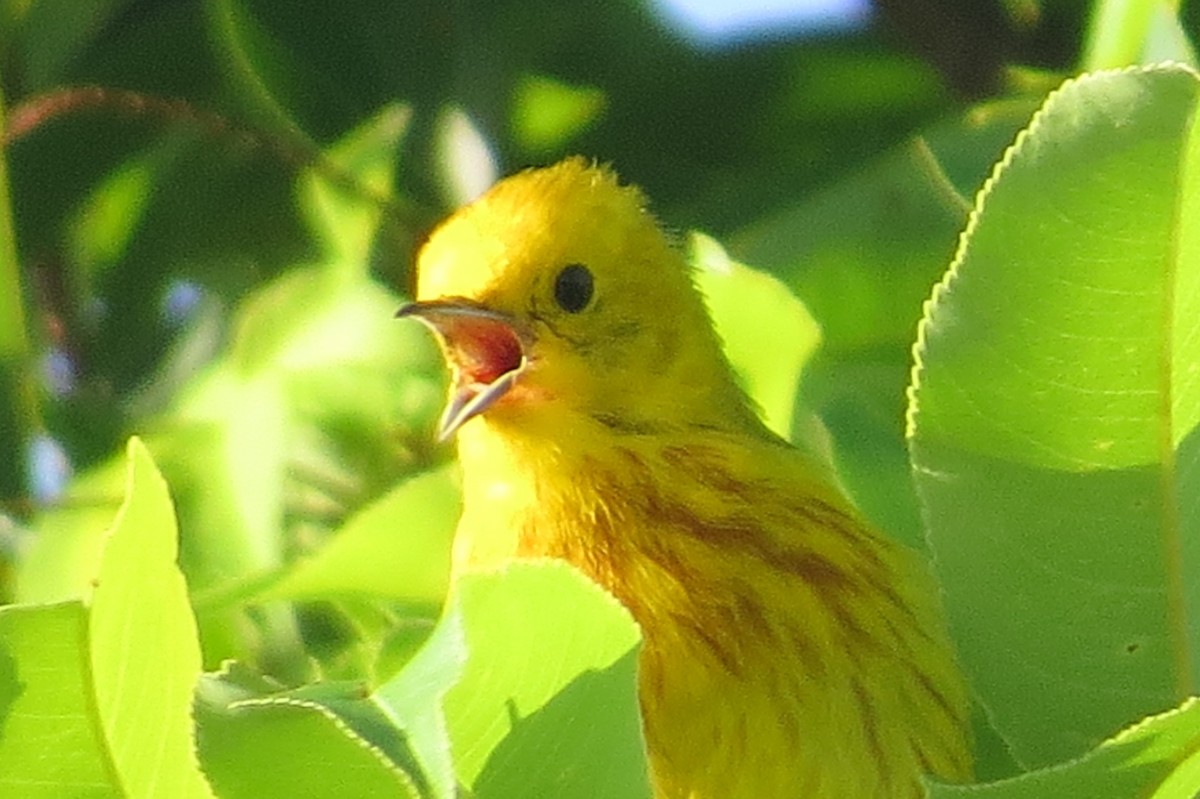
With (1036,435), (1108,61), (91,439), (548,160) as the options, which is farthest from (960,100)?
(1036,435)

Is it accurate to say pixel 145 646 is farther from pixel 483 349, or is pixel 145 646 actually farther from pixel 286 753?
pixel 483 349

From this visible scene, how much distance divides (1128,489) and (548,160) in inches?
58.7

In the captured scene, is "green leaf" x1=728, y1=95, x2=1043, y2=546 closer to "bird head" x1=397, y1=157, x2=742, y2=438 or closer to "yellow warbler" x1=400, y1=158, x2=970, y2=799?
"yellow warbler" x1=400, y1=158, x2=970, y2=799

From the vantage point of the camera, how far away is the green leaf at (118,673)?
0.96 meters

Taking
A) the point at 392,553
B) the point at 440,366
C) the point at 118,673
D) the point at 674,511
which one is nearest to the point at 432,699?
the point at 118,673

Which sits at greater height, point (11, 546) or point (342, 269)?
point (342, 269)

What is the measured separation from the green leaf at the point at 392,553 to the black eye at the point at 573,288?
1.04 ft

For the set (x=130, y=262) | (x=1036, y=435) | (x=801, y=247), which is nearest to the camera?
(x=1036, y=435)

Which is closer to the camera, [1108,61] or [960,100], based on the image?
[1108,61]

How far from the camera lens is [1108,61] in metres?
1.64

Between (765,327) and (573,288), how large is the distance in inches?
18.3

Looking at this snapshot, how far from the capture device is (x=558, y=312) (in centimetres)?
211

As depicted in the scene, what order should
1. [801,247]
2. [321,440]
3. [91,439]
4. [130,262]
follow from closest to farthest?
1. [801,247]
2. [321,440]
3. [91,439]
4. [130,262]

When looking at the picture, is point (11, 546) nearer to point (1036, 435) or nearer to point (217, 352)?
point (217, 352)
